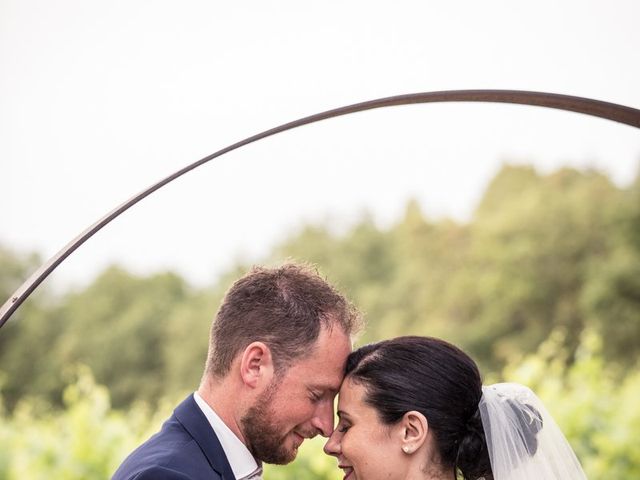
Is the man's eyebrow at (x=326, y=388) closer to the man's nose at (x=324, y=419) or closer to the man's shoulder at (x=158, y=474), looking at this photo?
the man's nose at (x=324, y=419)

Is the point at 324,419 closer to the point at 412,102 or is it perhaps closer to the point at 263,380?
the point at 263,380

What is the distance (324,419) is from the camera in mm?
3252

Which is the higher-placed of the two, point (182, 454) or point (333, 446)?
Answer: point (182, 454)

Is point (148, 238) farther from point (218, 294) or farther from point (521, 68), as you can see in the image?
point (521, 68)

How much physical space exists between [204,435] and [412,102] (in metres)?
1.45

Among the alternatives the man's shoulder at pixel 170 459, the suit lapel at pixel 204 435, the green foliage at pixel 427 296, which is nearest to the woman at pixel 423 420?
the suit lapel at pixel 204 435

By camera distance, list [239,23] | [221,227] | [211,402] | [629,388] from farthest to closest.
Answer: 1. [221,227]
2. [239,23]
3. [629,388]
4. [211,402]

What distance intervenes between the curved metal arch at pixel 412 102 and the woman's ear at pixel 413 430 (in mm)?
1207

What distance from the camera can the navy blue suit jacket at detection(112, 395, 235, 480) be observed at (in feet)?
9.12

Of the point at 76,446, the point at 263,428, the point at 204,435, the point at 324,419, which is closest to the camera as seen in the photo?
the point at 204,435

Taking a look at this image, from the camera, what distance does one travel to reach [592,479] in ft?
22.8

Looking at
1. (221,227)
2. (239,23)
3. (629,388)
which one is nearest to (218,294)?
(221,227)

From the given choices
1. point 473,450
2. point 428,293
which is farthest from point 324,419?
point 428,293

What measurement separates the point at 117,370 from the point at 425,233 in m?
11.2
